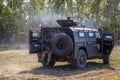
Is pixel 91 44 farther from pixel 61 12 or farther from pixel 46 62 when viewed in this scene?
pixel 61 12

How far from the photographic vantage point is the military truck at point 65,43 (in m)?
14.9

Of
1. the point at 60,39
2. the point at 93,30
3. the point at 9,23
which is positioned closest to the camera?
the point at 60,39

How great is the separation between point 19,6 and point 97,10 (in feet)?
37.1

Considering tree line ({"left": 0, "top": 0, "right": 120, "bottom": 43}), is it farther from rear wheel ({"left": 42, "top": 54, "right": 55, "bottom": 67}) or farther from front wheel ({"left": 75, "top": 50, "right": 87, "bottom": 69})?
front wheel ({"left": 75, "top": 50, "right": 87, "bottom": 69})

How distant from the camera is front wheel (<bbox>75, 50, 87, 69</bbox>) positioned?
599 inches

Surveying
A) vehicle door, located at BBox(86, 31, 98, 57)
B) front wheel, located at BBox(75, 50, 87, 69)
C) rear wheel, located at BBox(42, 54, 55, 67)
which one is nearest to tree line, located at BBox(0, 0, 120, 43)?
vehicle door, located at BBox(86, 31, 98, 57)

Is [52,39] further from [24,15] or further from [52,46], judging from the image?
[24,15]

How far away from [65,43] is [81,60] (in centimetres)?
129

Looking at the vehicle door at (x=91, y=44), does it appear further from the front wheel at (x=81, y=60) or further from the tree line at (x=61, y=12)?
the tree line at (x=61, y=12)

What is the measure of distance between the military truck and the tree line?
28.6 m

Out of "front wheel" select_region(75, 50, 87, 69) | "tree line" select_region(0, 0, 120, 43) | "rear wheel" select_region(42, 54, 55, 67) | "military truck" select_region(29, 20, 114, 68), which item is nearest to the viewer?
"military truck" select_region(29, 20, 114, 68)

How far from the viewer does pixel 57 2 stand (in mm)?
49625

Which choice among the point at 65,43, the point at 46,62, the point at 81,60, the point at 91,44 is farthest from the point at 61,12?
the point at 65,43

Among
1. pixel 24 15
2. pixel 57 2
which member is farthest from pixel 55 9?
pixel 24 15
